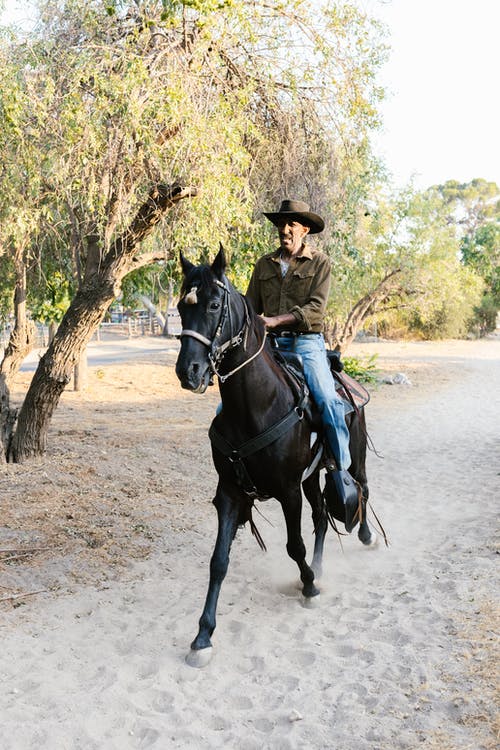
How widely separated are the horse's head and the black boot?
168 cm

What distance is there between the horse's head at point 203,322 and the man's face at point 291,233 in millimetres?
1013

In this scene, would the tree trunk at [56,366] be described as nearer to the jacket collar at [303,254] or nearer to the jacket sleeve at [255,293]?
the jacket sleeve at [255,293]

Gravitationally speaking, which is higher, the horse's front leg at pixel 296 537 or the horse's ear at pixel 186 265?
the horse's ear at pixel 186 265

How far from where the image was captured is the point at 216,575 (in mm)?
4004

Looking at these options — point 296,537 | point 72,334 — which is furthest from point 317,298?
point 72,334

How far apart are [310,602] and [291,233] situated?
2.64 meters

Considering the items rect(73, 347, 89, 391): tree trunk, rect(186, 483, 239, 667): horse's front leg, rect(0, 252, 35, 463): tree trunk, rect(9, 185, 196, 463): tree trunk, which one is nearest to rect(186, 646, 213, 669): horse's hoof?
rect(186, 483, 239, 667): horse's front leg

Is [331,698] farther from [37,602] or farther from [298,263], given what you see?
[298,263]

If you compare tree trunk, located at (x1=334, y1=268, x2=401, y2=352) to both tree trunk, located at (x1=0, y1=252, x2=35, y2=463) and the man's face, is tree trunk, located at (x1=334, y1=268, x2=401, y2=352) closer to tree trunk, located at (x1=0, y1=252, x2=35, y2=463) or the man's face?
tree trunk, located at (x1=0, y1=252, x2=35, y2=463)

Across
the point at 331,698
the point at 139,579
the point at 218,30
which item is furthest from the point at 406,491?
the point at 218,30

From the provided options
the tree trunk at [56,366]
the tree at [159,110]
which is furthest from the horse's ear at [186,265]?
the tree trunk at [56,366]

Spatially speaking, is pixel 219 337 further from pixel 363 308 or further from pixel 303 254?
pixel 363 308

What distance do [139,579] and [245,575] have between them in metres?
0.86

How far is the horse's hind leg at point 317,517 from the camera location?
5105 millimetres
